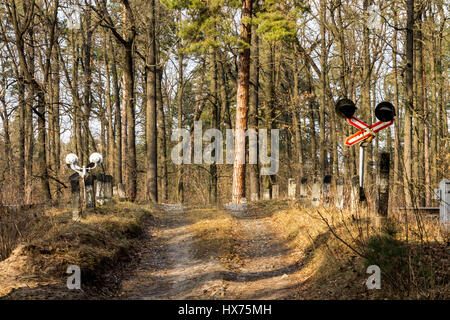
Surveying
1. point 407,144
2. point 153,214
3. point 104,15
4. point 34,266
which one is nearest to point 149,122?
point 104,15

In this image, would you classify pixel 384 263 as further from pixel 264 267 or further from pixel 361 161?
pixel 361 161

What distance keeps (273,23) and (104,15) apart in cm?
667

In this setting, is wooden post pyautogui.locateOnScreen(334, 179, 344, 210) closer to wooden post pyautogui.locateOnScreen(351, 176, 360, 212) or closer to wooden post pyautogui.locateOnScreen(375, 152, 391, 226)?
wooden post pyautogui.locateOnScreen(351, 176, 360, 212)

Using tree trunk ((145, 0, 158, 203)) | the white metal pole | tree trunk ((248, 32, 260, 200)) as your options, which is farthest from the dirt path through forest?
tree trunk ((248, 32, 260, 200))

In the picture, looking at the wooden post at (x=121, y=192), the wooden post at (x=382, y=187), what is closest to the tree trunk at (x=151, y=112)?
the wooden post at (x=121, y=192)

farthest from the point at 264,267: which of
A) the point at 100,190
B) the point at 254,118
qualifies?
the point at 254,118

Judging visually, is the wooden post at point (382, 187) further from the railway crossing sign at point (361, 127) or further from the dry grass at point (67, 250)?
the dry grass at point (67, 250)

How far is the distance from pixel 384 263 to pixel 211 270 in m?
3.03

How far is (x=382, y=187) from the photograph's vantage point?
6914 mm

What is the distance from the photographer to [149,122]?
1919 centimetres

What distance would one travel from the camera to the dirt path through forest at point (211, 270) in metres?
6.36

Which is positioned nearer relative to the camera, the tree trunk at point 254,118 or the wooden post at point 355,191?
the wooden post at point 355,191

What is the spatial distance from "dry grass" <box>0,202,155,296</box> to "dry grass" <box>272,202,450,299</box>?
3389 mm

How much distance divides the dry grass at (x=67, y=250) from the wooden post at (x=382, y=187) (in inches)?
176
